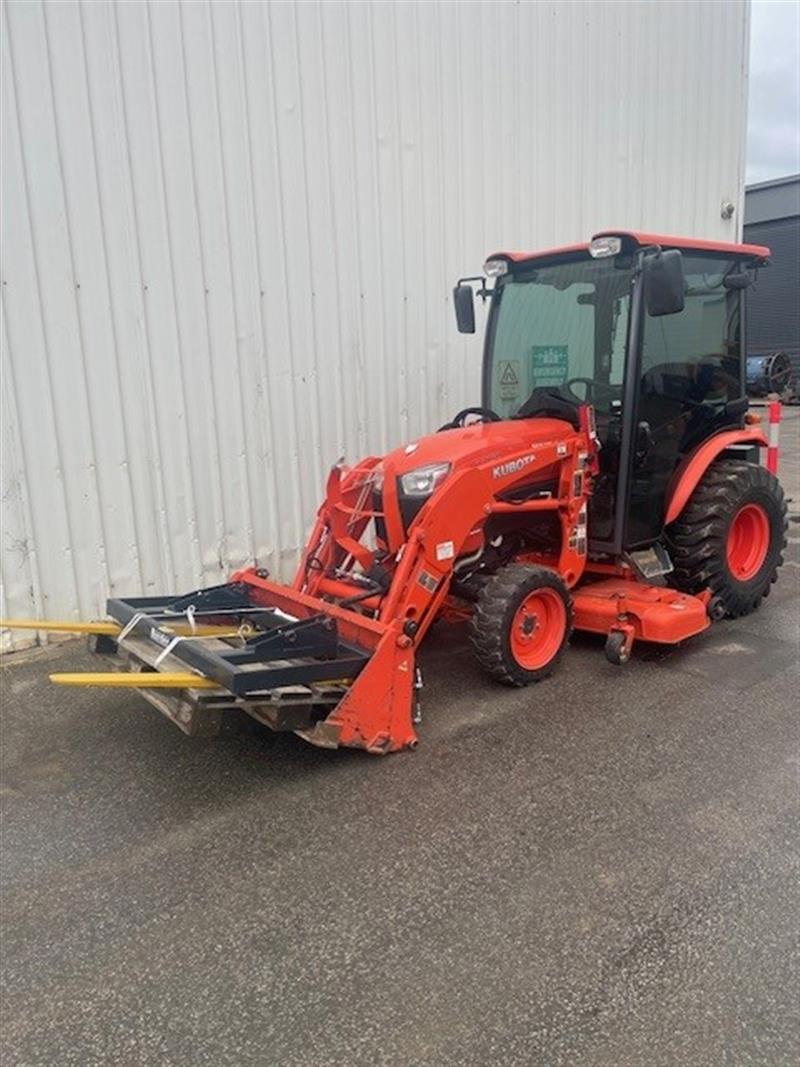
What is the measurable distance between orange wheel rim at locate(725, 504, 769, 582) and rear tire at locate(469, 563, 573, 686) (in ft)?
5.36

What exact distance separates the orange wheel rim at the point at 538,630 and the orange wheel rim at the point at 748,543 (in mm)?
1622

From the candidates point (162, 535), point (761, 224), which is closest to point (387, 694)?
point (162, 535)

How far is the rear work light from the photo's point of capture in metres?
4.28

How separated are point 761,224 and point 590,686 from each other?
21.7 meters

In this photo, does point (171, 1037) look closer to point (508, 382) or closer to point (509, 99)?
point (508, 382)

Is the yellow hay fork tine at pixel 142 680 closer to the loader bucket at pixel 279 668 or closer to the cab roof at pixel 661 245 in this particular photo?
the loader bucket at pixel 279 668

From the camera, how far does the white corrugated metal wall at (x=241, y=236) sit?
504cm

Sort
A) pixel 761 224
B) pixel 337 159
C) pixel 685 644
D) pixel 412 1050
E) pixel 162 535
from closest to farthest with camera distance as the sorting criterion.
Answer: pixel 412 1050 < pixel 685 644 < pixel 162 535 < pixel 337 159 < pixel 761 224

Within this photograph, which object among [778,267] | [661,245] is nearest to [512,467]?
[661,245]

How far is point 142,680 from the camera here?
310 cm

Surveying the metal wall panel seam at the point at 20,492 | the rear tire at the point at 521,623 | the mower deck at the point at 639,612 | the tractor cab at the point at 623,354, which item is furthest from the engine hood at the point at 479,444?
the metal wall panel seam at the point at 20,492

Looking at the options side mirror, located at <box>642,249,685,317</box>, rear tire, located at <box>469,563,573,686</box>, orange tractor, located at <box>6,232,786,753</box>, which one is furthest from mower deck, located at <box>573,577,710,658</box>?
side mirror, located at <box>642,249,685,317</box>

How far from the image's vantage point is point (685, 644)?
5062mm

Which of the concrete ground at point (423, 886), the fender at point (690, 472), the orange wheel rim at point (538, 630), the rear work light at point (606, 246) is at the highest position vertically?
the rear work light at point (606, 246)
